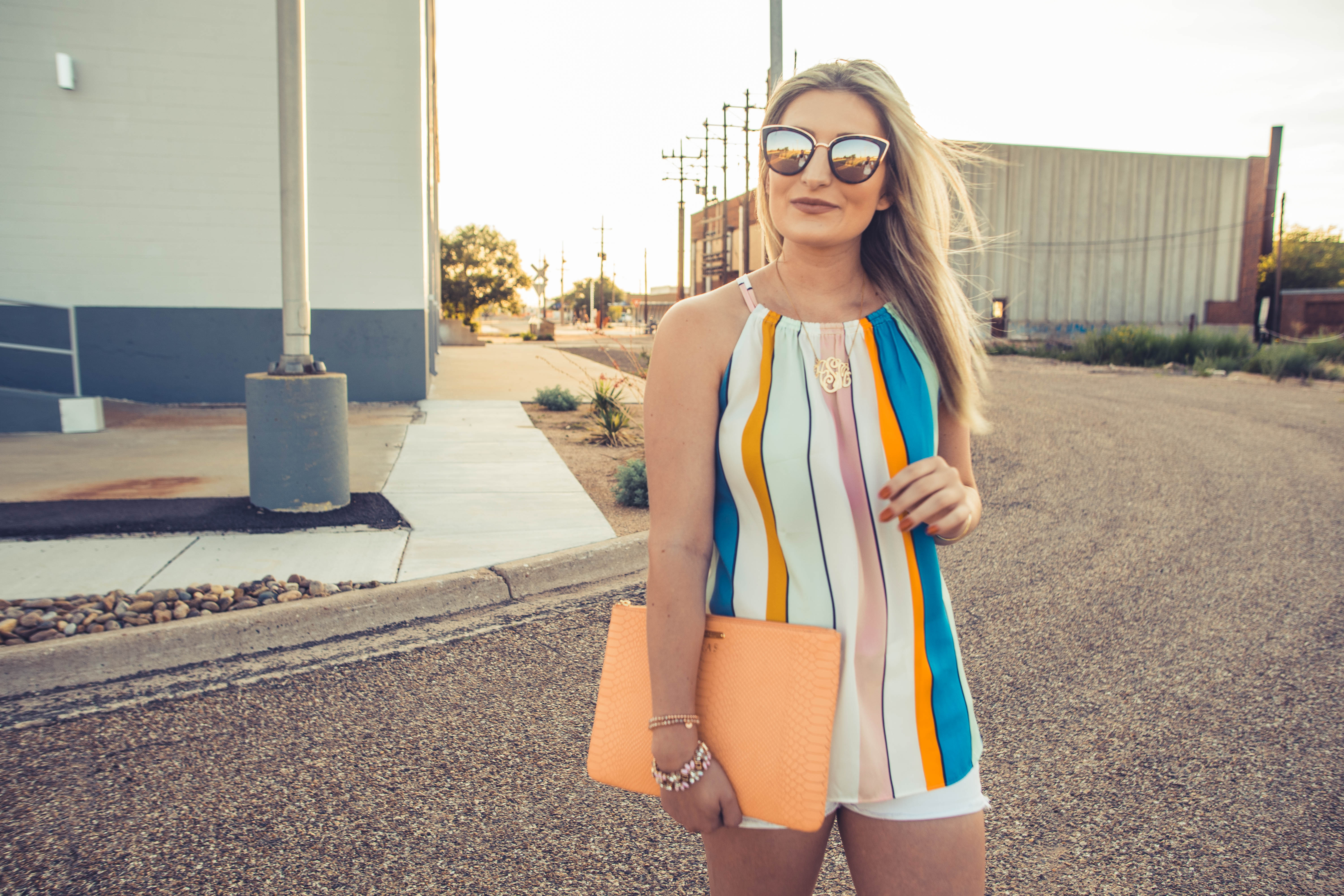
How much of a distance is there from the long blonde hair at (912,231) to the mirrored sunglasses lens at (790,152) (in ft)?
0.19

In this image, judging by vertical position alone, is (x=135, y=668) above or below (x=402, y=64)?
below

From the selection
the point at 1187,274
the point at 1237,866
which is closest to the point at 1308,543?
the point at 1237,866

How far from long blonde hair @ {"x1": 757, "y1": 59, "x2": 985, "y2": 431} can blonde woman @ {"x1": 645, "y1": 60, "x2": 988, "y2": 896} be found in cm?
1

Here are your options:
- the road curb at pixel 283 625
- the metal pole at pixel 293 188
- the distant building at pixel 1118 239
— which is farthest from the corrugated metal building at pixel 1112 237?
the road curb at pixel 283 625

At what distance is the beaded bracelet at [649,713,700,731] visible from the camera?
4.28ft

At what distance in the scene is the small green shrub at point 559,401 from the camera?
1202 centimetres

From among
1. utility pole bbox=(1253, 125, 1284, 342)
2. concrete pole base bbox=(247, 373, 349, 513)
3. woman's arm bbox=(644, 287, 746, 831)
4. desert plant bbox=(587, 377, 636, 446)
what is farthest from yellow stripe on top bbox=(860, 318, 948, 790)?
utility pole bbox=(1253, 125, 1284, 342)

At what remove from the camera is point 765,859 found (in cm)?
135

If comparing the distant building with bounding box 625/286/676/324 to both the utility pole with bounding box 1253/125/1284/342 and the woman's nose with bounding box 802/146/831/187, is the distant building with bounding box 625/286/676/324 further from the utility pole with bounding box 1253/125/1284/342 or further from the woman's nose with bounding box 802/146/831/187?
the woman's nose with bounding box 802/146/831/187

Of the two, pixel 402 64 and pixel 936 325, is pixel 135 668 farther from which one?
pixel 402 64

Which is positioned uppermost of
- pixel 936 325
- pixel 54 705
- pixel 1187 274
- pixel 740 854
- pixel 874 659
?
pixel 1187 274

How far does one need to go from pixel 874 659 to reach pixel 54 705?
130 inches

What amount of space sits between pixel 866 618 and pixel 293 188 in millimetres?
5575

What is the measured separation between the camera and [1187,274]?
139 feet
